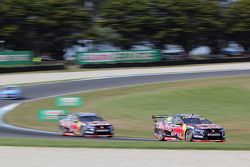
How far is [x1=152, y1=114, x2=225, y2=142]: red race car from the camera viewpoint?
18.3 m

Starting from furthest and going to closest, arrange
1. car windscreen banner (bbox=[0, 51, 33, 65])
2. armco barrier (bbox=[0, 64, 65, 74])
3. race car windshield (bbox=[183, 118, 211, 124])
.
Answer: car windscreen banner (bbox=[0, 51, 33, 65])
armco barrier (bbox=[0, 64, 65, 74])
race car windshield (bbox=[183, 118, 211, 124])

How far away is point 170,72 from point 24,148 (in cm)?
3554

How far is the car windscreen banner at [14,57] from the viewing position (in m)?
Result: 48.8

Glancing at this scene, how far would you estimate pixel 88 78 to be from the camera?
43.2 metres

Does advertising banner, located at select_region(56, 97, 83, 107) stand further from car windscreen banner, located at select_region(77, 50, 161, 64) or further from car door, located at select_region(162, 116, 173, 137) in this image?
car windscreen banner, located at select_region(77, 50, 161, 64)

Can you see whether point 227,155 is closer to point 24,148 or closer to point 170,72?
point 24,148

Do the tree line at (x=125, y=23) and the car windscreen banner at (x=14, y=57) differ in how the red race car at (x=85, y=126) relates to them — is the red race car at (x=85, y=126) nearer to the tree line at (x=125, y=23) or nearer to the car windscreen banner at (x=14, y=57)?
the car windscreen banner at (x=14, y=57)

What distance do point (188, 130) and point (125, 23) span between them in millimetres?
45814

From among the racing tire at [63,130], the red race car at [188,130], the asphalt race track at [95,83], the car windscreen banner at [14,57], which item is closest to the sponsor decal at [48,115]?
the racing tire at [63,130]

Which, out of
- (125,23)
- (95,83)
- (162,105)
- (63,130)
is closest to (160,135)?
(63,130)

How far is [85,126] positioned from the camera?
68.8ft

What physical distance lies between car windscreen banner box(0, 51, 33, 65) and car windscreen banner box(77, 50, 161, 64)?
471 cm

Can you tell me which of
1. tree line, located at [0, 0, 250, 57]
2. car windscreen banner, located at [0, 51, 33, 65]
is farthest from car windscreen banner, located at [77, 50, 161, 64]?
tree line, located at [0, 0, 250, 57]

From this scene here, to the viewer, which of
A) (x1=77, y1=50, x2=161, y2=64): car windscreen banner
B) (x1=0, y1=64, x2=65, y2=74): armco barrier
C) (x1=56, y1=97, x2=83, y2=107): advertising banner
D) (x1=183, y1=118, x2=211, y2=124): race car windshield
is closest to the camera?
(x1=183, y1=118, x2=211, y2=124): race car windshield
